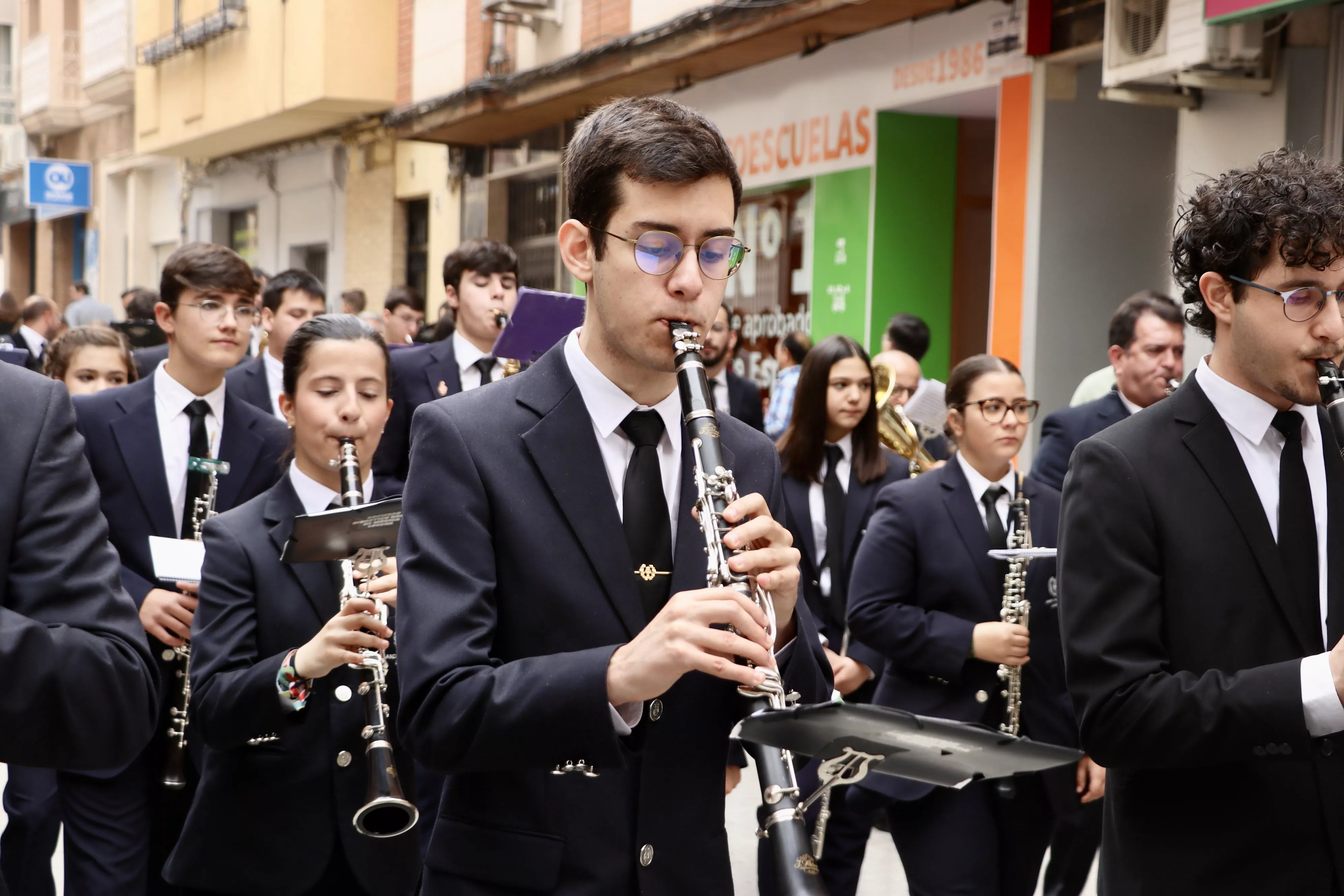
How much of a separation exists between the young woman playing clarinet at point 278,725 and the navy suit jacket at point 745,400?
5815 mm

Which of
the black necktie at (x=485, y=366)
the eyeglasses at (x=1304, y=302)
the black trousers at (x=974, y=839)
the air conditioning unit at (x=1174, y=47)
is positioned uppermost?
the air conditioning unit at (x=1174, y=47)

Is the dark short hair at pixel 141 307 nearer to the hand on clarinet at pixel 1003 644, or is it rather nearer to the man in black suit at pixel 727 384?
the man in black suit at pixel 727 384

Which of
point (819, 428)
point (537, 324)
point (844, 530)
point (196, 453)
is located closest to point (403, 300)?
point (819, 428)

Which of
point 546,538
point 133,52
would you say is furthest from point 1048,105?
point 133,52

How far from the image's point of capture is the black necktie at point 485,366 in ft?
24.2

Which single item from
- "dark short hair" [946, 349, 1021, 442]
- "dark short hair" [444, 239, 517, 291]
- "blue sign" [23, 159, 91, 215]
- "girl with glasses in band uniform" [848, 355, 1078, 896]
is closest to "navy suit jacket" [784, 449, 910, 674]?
"dark short hair" [946, 349, 1021, 442]

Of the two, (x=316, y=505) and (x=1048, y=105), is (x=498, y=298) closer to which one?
(x=316, y=505)

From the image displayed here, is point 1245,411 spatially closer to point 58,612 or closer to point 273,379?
point 58,612

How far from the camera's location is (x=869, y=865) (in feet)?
24.6

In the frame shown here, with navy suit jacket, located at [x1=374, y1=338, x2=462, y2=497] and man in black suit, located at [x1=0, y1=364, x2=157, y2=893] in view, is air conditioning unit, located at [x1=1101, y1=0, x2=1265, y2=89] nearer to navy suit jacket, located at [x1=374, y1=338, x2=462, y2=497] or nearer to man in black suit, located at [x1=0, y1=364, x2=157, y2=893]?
navy suit jacket, located at [x1=374, y1=338, x2=462, y2=497]

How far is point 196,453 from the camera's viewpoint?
18.2ft

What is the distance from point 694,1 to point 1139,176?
13.8 ft

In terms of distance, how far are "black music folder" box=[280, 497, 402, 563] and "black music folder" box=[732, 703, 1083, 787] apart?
1815 mm

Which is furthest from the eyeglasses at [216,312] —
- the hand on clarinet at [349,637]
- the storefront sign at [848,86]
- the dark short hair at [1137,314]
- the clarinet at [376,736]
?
the storefront sign at [848,86]
